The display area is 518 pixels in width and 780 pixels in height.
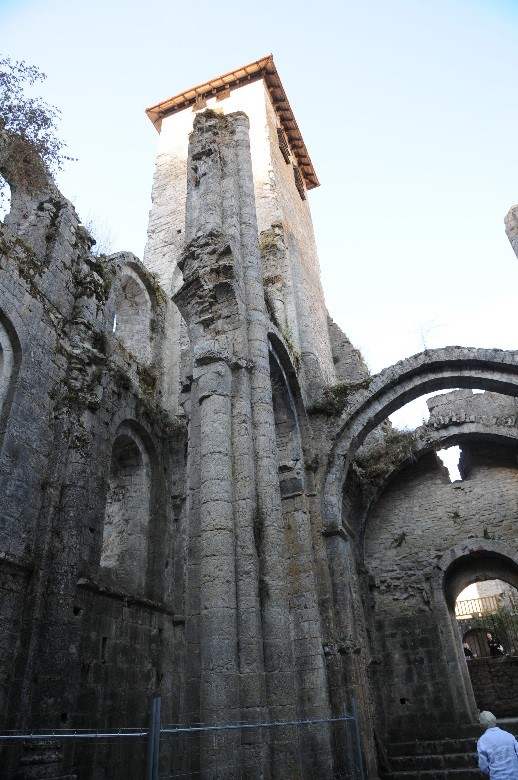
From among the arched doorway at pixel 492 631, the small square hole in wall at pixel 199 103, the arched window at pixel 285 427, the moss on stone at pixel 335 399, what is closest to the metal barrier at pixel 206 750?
the arched window at pixel 285 427

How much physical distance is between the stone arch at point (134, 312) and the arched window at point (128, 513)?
2.37 metres

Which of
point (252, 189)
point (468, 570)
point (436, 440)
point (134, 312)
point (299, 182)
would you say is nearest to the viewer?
point (252, 189)

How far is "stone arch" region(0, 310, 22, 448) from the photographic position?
239 inches

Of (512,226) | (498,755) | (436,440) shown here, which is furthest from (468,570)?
(498,755)

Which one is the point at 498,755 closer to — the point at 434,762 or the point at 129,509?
the point at 434,762

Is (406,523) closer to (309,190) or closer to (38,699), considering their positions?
(38,699)

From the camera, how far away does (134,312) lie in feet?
36.5

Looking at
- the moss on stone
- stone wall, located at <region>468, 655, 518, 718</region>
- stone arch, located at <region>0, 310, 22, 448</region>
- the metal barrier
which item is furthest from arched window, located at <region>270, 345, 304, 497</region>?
stone wall, located at <region>468, 655, 518, 718</region>

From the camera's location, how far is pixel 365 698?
8.30 meters

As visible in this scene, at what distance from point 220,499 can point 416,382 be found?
6.10 m

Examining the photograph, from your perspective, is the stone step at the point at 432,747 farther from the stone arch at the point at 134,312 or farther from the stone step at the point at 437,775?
the stone arch at the point at 134,312

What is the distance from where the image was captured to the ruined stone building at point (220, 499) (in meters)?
4.71

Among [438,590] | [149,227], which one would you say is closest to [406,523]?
[438,590]

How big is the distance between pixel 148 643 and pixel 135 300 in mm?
6643
